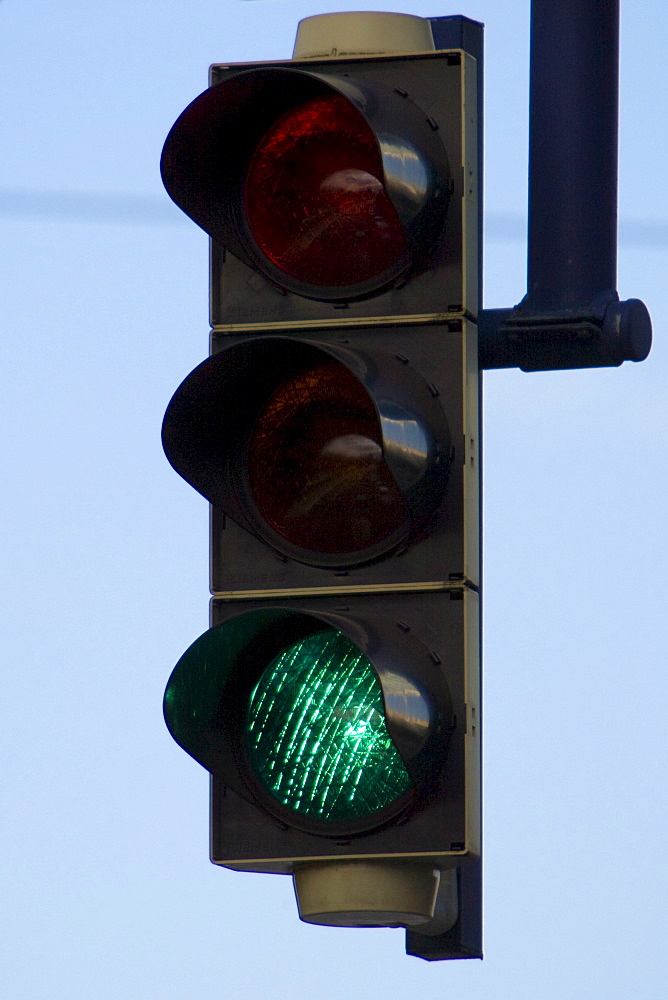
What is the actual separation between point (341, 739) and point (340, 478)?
430 millimetres

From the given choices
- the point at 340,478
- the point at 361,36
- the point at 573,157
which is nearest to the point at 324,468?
the point at 340,478

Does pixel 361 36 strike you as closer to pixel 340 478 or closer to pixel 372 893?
pixel 340 478

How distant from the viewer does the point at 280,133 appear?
3.43 metres

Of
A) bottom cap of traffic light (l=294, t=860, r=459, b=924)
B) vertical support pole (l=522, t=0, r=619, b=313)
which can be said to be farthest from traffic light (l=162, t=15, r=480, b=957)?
vertical support pole (l=522, t=0, r=619, b=313)

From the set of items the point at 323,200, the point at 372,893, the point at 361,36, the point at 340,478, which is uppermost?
the point at 361,36

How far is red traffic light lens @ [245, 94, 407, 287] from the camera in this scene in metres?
3.28

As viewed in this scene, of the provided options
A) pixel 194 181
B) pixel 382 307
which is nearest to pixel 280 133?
pixel 194 181

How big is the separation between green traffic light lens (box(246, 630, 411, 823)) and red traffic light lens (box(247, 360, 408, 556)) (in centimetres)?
18

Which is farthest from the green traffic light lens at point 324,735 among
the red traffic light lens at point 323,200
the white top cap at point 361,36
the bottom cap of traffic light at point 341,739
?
the white top cap at point 361,36

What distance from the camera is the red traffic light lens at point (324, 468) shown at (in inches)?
126

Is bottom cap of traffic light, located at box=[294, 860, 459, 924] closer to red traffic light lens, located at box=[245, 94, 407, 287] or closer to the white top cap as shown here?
red traffic light lens, located at box=[245, 94, 407, 287]

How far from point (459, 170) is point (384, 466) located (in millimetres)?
509

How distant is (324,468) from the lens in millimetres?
3248

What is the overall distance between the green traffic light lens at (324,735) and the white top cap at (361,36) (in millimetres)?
1039
